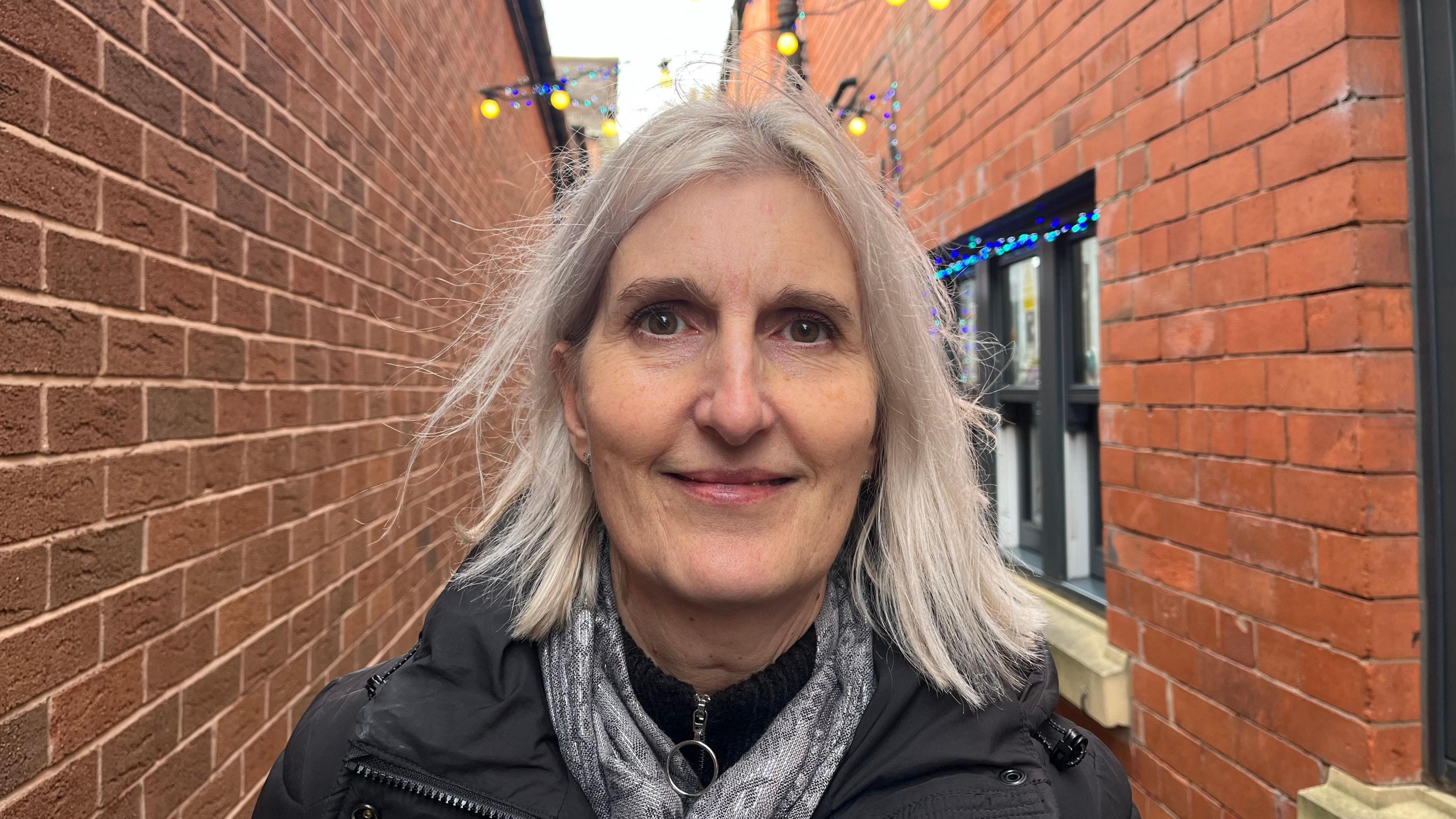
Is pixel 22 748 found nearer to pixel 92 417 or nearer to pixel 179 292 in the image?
pixel 92 417

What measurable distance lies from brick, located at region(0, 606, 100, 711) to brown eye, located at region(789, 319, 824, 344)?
4.33 feet

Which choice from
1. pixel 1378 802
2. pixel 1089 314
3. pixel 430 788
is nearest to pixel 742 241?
pixel 430 788

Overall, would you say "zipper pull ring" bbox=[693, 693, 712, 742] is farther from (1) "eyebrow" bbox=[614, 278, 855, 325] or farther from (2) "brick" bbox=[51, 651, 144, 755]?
(2) "brick" bbox=[51, 651, 144, 755]

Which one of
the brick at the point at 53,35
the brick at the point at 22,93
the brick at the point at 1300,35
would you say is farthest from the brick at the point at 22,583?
the brick at the point at 1300,35

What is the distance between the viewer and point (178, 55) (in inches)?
70.9

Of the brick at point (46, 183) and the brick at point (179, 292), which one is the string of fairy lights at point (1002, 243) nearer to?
the brick at point (179, 292)

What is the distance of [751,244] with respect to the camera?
4.58ft

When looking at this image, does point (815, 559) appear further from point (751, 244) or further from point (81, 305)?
point (81, 305)

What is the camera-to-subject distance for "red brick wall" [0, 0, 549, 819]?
1.37m

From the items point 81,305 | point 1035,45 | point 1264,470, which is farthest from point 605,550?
point 1035,45

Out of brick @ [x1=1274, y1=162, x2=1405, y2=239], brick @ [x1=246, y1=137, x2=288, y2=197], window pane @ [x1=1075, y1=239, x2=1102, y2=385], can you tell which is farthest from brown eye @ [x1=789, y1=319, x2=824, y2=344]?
window pane @ [x1=1075, y1=239, x2=1102, y2=385]

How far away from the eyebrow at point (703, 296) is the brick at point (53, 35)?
101cm

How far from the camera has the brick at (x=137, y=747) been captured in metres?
1.56

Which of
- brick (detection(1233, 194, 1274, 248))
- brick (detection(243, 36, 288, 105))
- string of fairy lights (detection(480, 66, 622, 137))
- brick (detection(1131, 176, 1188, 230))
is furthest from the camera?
string of fairy lights (detection(480, 66, 622, 137))
